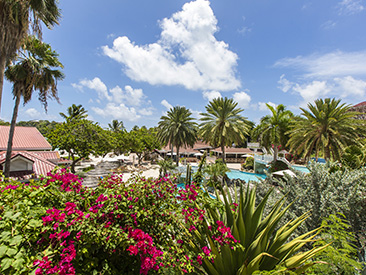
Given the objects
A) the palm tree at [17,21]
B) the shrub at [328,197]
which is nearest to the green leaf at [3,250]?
the shrub at [328,197]

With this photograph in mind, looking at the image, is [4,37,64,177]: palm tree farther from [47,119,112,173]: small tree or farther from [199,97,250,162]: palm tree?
[199,97,250,162]: palm tree

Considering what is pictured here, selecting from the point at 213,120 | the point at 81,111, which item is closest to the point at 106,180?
the point at 213,120

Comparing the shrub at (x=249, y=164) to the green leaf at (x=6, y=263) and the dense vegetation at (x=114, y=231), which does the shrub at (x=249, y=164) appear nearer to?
the dense vegetation at (x=114, y=231)

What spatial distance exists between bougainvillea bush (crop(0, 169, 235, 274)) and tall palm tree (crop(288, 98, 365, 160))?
47.7ft

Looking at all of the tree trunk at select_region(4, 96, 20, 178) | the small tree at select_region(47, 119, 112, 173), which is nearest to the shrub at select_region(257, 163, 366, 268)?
the tree trunk at select_region(4, 96, 20, 178)

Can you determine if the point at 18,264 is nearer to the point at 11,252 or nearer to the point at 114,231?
the point at 11,252

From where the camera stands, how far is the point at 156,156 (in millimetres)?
40531

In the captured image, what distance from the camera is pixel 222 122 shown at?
2256 centimetres

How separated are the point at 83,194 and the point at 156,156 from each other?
38.5 m

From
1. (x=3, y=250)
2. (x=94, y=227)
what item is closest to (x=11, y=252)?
(x=3, y=250)

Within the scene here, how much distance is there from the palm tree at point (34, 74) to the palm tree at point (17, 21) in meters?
4.24

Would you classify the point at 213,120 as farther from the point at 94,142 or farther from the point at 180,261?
the point at 180,261

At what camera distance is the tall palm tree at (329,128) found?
40.7 ft

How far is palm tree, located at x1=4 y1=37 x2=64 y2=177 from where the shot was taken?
11.8m
